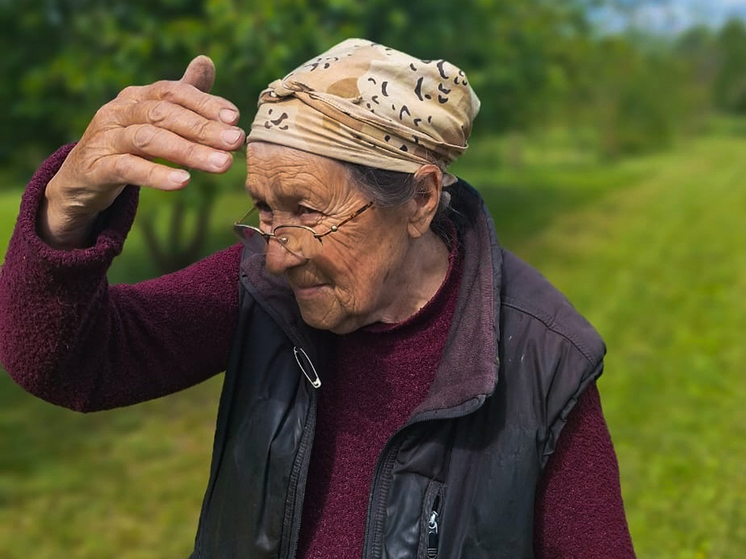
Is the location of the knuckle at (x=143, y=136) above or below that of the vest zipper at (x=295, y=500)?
above

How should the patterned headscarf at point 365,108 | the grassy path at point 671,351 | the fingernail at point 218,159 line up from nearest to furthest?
the fingernail at point 218,159, the patterned headscarf at point 365,108, the grassy path at point 671,351

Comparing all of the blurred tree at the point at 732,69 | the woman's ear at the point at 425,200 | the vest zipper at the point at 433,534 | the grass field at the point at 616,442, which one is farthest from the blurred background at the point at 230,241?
the blurred tree at the point at 732,69

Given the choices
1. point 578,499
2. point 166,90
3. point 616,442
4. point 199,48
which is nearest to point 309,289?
point 166,90

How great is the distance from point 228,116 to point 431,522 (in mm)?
884

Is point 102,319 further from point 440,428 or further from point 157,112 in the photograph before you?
point 440,428

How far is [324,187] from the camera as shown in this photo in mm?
1713

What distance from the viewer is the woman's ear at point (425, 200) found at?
5.99ft

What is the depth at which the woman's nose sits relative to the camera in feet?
5.75

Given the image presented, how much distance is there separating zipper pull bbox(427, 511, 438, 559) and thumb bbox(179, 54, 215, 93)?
942 millimetres

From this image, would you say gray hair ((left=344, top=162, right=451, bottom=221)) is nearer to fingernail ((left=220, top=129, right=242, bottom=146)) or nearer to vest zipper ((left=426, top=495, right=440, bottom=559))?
fingernail ((left=220, top=129, right=242, bottom=146))

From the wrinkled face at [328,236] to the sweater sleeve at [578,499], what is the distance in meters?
0.50

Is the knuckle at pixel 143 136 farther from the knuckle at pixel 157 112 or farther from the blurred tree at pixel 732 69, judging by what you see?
the blurred tree at pixel 732 69

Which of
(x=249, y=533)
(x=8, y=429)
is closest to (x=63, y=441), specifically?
(x=8, y=429)

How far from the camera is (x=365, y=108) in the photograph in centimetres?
168
